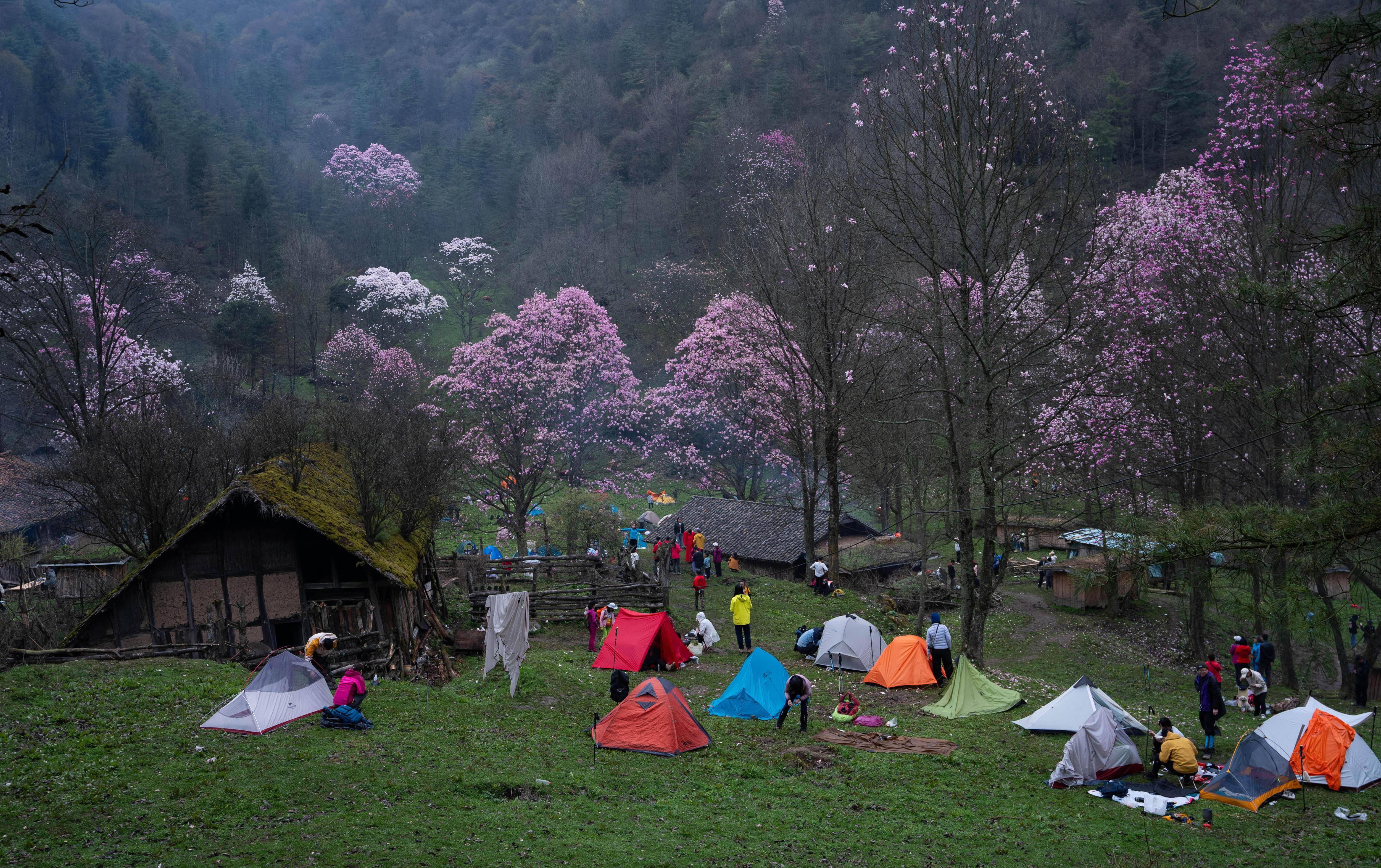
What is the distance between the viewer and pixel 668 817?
36.8ft

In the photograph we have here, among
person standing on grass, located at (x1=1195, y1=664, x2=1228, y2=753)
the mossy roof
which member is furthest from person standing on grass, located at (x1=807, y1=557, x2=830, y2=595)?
person standing on grass, located at (x1=1195, y1=664, x2=1228, y2=753)

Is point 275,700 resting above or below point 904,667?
above

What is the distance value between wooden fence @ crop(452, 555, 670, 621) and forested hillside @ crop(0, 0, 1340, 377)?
29652 millimetres

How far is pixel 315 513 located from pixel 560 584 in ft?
33.4

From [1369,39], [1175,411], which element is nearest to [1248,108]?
[1175,411]

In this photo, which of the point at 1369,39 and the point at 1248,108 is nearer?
the point at 1369,39

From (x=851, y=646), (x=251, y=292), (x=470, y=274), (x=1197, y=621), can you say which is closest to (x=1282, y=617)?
(x=851, y=646)

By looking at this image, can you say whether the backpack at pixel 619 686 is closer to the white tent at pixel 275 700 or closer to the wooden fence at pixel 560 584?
the white tent at pixel 275 700

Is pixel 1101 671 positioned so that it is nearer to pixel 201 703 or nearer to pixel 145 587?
pixel 201 703

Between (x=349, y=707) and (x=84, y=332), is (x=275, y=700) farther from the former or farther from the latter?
(x=84, y=332)

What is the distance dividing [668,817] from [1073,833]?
17.4 feet

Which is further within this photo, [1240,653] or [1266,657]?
[1266,657]

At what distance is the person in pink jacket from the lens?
13625 millimetres

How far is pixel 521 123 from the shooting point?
336 ft
